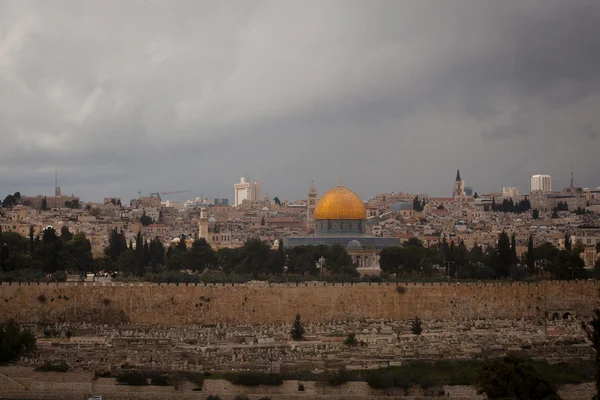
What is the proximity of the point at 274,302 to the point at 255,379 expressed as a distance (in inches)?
606

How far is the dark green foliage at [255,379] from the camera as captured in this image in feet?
89.1

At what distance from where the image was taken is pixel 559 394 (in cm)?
2736

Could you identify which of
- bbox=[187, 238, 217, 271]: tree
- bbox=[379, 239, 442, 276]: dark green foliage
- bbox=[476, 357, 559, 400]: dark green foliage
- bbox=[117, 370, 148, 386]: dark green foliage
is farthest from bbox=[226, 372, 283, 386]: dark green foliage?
bbox=[187, 238, 217, 271]: tree

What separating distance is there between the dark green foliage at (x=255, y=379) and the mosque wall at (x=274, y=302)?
46.8 ft

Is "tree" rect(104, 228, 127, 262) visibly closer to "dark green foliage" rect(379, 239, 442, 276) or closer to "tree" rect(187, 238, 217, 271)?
"tree" rect(187, 238, 217, 271)

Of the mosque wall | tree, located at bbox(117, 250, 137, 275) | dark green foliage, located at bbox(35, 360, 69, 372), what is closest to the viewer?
dark green foliage, located at bbox(35, 360, 69, 372)

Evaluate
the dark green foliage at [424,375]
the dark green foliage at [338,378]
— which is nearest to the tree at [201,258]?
the dark green foliage at [424,375]

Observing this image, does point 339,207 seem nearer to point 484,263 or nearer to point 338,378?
point 484,263

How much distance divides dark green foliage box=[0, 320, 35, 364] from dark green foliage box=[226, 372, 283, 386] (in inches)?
270

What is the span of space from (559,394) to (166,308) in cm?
1880

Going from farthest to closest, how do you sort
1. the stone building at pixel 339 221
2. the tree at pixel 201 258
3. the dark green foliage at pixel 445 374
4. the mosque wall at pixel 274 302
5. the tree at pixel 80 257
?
the stone building at pixel 339 221, the tree at pixel 201 258, the tree at pixel 80 257, the mosque wall at pixel 274 302, the dark green foliage at pixel 445 374

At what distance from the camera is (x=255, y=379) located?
1074 inches

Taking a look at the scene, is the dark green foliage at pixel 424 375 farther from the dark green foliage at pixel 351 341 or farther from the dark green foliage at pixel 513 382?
the dark green foliage at pixel 351 341

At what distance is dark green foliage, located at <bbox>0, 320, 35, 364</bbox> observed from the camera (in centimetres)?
3091
